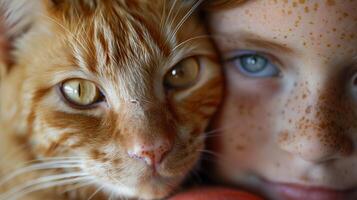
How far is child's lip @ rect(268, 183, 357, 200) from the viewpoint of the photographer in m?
1.16

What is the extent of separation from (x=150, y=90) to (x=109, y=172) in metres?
0.20

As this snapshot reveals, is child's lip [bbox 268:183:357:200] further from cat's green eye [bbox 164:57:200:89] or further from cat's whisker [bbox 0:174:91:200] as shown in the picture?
cat's whisker [bbox 0:174:91:200]

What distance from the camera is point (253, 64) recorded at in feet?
3.90

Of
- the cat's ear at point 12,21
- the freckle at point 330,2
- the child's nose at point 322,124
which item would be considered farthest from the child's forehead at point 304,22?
the cat's ear at point 12,21

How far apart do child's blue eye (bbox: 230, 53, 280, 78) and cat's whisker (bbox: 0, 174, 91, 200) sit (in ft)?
1.47

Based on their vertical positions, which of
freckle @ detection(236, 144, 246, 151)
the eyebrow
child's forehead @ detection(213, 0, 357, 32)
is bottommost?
freckle @ detection(236, 144, 246, 151)

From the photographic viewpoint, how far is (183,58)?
117 centimetres

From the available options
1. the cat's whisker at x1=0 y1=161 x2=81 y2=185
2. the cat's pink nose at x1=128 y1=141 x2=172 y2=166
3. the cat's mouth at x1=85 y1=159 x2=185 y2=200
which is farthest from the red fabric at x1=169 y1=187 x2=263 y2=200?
the cat's whisker at x1=0 y1=161 x2=81 y2=185

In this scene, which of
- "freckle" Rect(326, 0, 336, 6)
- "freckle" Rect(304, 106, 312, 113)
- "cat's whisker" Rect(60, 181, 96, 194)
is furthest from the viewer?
"cat's whisker" Rect(60, 181, 96, 194)

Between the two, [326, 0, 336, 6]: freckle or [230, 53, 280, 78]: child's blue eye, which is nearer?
[326, 0, 336, 6]: freckle

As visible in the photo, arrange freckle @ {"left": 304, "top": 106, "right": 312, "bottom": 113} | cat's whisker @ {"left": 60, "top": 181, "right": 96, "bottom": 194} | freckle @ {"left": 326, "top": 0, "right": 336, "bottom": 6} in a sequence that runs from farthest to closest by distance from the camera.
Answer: cat's whisker @ {"left": 60, "top": 181, "right": 96, "bottom": 194} < freckle @ {"left": 304, "top": 106, "right": 312, "bottom": 113} < freckle @ {"left": 326, "top": 0, "right": 336, "bottom": 6}

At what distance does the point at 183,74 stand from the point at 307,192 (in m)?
0.41

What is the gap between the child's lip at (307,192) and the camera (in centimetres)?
116

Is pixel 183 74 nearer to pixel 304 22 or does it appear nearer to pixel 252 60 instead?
pixel 252 60
